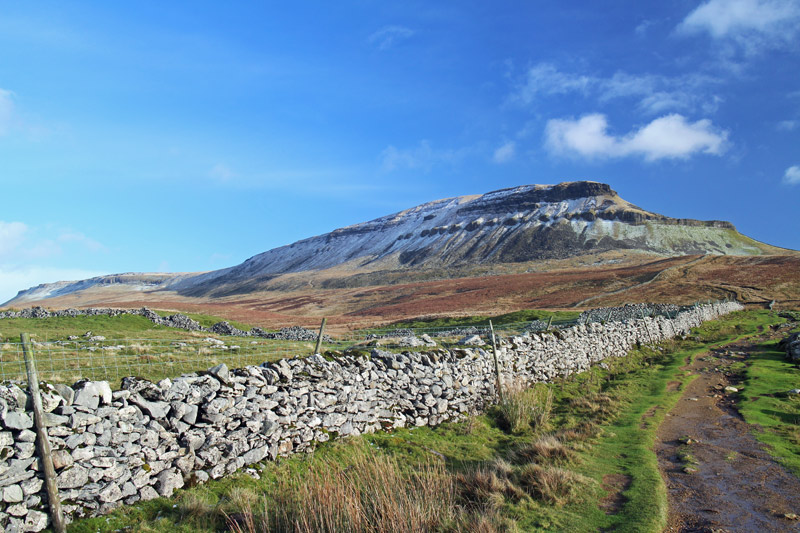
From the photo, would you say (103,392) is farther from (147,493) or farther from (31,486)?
(147,493)

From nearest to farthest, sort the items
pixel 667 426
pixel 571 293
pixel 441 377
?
pixel 667 426 < pixel 441 377 < pixel 571 293

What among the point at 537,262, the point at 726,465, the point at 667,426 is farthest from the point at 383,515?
the point at 537,262

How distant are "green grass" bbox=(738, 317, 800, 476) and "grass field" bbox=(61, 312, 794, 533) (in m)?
0.61

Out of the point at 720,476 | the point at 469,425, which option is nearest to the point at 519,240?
the point at 469,425

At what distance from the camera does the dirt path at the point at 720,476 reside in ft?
20.9

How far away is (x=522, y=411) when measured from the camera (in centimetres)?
1216

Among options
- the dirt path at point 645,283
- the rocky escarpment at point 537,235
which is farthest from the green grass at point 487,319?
the rocky escarpment at point 537,235

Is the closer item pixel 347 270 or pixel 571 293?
pixel 571 293

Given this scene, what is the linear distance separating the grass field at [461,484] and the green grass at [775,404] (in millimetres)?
612

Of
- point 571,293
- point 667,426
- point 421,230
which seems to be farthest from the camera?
point 421,230

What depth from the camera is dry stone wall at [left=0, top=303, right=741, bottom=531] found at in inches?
Answer: 229

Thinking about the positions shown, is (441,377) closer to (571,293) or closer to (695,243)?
(571,293)

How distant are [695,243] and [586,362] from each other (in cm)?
13799

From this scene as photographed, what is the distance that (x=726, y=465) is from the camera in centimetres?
845
